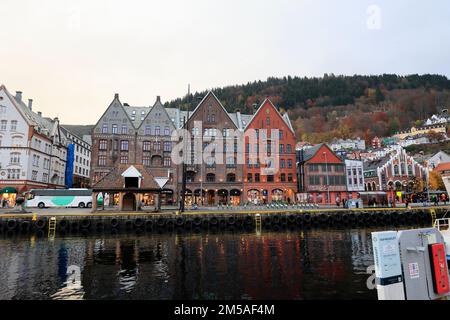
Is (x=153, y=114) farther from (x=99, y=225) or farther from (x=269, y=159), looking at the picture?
(x=99, y=225)

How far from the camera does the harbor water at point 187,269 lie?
1473 centimetres

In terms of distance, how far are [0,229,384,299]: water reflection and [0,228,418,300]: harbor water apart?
0.17ft

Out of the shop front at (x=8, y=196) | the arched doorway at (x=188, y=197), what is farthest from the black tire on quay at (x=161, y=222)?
the shop front at (x=8, y=196)

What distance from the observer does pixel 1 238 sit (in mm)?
36344

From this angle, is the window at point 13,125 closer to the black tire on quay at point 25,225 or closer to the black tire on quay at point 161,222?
the black tire on quay at point 25,225

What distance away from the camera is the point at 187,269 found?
1961 cm

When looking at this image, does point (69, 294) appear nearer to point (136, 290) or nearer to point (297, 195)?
point (136, 290)

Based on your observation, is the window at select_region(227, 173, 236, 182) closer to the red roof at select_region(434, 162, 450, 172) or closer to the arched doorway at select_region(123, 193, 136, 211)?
the arched doorway at select_region(123, 193, 136, 211)

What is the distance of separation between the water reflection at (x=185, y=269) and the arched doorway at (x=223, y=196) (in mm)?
42225

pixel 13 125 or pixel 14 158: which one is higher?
pixel 13 125

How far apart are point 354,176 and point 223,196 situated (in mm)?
37420

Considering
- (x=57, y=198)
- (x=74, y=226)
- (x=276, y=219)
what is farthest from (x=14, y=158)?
(x=276, y=219)

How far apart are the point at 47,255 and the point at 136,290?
14870mm

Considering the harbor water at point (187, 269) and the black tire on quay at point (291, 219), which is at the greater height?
the black tire on quay at point (291, 219)
